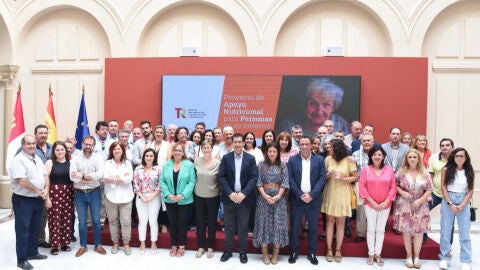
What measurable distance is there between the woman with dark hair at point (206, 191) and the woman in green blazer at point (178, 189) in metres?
0.09

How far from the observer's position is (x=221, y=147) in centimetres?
547

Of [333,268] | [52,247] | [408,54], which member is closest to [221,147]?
[333,268]

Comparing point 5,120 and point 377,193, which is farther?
point 5,120

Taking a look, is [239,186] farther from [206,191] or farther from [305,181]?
[305,181]

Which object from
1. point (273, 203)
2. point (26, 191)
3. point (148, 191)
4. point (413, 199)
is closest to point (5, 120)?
point (26, 191)

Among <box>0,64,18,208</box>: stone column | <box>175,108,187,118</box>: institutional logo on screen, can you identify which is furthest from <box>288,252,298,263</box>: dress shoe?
<box>0,64,18,208</box>: stone column

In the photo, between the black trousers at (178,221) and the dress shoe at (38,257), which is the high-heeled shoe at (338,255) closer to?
the black trousers at (178,221)

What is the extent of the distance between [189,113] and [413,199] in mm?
4269

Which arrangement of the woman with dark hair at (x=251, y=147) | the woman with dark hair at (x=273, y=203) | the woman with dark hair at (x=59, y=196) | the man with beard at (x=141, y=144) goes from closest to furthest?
the woman with dark hair at (x=273, y=203) < the woman with dark hair at (x=59, y=196) < the woman with dark hair at (x=251, y=147) < the man with beard at (x=141, y=144)

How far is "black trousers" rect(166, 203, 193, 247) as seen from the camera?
4926 mm

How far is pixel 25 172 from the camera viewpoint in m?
4.39

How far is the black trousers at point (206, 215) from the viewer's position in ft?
16.0

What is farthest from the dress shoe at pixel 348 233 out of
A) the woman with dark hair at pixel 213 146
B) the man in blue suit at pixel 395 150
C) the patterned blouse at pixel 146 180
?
the patterned blouse at pixel 146 180

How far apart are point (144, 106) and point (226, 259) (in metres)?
3.90
